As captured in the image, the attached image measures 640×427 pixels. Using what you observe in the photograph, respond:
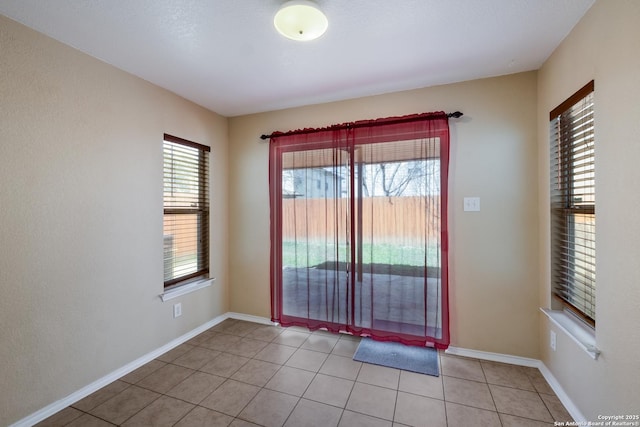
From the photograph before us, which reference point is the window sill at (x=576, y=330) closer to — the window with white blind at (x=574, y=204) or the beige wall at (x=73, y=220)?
the window with white blind at (x=574, y=204)

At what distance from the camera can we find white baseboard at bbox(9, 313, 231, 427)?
5.64 ft

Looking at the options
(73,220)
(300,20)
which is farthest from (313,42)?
(73,220)

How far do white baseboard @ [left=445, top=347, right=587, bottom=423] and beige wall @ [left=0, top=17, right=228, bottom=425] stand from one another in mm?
2844

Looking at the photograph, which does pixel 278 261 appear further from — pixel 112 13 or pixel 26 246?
pixel 112 13

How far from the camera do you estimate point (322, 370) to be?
230 centimetres

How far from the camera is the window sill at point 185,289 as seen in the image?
262 centimetres

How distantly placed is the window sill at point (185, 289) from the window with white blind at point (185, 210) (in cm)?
8

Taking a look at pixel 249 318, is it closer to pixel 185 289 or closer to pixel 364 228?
pixel 185 289

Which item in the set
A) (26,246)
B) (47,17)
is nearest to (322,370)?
(26,246)

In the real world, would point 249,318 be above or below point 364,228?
below

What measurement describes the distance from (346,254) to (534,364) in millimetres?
1846

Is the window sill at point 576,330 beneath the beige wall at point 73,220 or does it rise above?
beneath

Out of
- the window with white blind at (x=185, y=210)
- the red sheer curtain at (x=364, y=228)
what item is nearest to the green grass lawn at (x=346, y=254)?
the red sheer curtain at (x=364, y=228)

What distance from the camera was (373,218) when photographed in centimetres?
273
